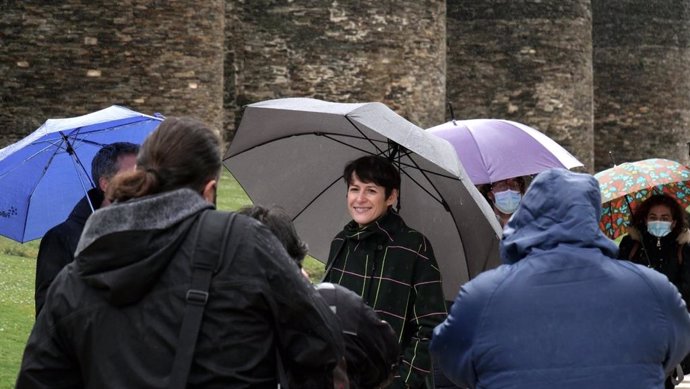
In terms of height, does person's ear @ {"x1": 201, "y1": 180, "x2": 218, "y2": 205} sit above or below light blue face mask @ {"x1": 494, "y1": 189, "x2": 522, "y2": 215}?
above

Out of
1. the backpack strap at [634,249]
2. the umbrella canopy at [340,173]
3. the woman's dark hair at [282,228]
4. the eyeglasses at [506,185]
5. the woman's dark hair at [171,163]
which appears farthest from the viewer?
the backpack strap at [634,249]

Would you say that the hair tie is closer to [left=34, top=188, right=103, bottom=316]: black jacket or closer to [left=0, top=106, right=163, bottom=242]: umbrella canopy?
[left=34, top=188, right=103, bottom=316]: black jacket

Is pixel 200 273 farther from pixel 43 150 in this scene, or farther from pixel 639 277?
pixel 43 150

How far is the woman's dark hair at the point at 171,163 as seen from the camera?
3510mm

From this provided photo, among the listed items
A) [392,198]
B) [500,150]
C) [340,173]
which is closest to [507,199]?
[500,150]

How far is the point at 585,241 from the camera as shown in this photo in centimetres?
393

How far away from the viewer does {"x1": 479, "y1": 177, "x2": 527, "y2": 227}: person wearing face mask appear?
6.74 metres

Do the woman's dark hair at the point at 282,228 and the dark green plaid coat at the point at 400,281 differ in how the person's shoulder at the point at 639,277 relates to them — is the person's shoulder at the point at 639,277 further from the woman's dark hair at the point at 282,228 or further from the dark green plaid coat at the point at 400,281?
the dark green plaid coat at the point at 400,281

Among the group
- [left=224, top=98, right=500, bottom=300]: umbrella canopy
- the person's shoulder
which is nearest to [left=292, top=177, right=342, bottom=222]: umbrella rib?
[left=224, top=98, right=500, bottom=300]: umbrella canopy

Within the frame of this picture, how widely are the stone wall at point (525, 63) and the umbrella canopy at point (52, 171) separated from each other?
21.4 m

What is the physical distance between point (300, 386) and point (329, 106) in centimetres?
243

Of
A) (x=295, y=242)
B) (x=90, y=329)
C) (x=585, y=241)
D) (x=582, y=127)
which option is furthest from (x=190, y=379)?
(x=582, y=127)

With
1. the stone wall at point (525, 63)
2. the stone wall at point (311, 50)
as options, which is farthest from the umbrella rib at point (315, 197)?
the stone wall at point (525, 63)

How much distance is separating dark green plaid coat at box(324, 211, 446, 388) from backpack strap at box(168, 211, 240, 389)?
6.26ft
